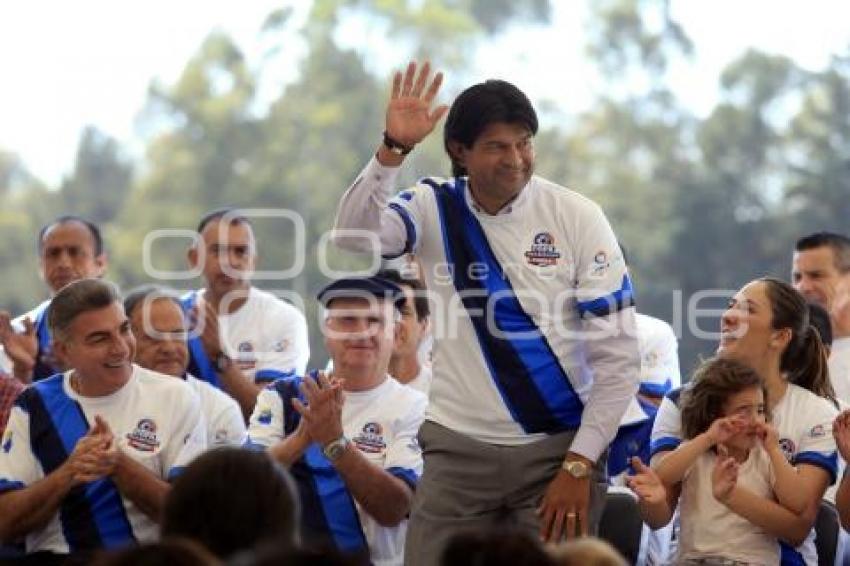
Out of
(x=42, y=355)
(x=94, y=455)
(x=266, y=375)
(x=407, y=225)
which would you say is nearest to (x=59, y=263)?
(x=42, y=355)

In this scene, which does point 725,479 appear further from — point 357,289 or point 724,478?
point 357,289

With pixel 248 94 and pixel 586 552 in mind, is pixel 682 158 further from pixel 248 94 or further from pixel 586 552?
pixel 586 552

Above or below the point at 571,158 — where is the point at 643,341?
below

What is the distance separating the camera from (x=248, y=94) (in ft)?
34.3

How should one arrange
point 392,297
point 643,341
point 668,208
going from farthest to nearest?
point 668,208
point 643,341
point 392,297

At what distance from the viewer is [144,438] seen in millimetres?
4363

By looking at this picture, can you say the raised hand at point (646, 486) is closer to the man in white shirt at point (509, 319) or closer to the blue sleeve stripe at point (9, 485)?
the man in white shirt at point (509, 319)

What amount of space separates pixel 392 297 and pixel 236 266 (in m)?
1.40

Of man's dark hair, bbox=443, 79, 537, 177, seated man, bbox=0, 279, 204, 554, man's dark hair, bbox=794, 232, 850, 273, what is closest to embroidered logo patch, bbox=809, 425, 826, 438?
man's dark hair, bbox=443, 79, 537, 177

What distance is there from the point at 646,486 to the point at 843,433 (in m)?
0.49

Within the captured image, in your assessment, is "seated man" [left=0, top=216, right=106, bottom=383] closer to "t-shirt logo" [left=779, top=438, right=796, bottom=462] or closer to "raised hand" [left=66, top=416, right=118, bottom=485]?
"raised hand" [left=66, top=416, right=118, bottom=485]

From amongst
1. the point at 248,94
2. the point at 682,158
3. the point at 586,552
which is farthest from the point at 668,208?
the point at 586,552

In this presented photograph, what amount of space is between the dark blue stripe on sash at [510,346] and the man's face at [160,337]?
1507 millimetres

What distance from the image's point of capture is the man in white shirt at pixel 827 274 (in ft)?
17.9
